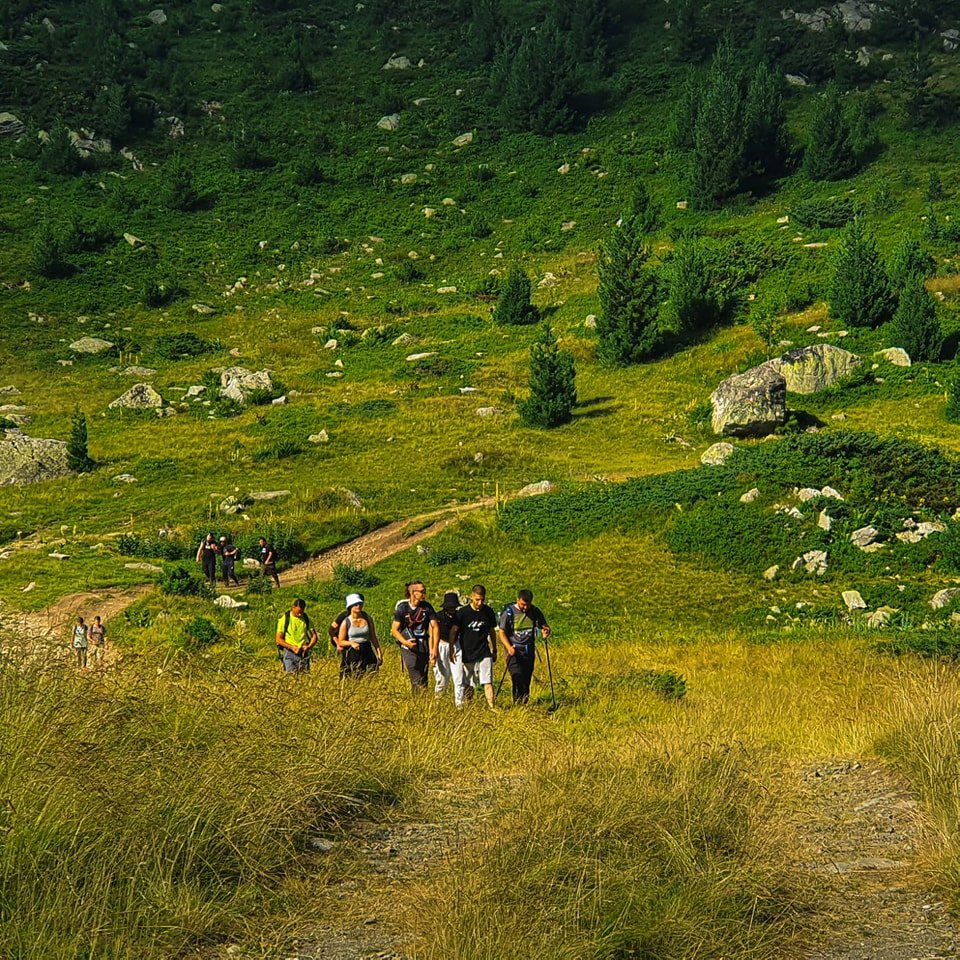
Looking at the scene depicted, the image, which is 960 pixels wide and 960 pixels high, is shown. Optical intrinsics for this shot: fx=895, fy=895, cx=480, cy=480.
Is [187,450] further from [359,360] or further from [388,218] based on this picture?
[388,218]

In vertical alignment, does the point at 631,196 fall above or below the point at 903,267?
above

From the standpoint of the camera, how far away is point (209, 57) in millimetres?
86688

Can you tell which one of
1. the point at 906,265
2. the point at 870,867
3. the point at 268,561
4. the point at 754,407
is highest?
the point at 906,265

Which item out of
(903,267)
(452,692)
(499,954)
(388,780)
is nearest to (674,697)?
(452,692)

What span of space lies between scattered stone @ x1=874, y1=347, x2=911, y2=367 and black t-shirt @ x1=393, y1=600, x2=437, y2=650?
3160 cm

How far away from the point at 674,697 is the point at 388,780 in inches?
253

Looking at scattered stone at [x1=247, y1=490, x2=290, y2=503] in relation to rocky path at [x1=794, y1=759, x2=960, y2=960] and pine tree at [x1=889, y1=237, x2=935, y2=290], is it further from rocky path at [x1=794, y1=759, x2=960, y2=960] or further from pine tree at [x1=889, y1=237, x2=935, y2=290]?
pine tree at [x1=889, y1=237, x2=935, y2=290]

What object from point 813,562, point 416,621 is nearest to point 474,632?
point 416,621

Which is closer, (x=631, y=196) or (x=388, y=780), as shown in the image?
(x=388, y=780)

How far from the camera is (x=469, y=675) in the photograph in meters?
11.1

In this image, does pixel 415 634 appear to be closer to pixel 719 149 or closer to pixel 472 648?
pixel 472 648

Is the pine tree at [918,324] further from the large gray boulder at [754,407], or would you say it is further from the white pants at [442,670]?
the white pants at [442,670]

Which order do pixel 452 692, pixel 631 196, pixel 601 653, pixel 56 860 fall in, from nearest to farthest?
pixel 56 860, pixel 452 692, pixel 601 653, pixel 631 196

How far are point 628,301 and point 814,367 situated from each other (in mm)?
9799
